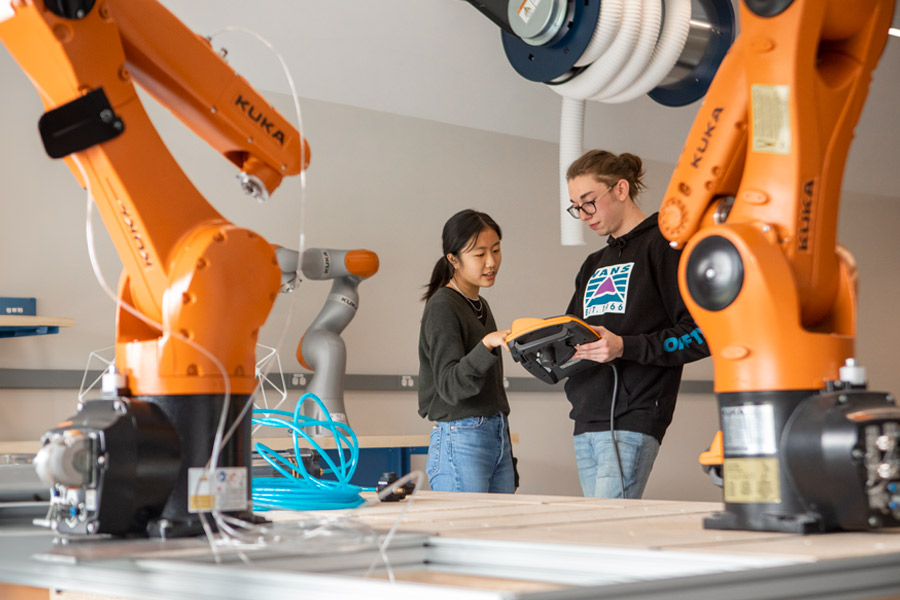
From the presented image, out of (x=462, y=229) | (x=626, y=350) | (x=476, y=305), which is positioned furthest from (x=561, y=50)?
(x=476, y=305)

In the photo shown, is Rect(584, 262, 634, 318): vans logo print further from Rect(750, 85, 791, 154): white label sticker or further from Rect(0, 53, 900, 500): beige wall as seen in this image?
Rect(0, 53, 900, 500): beige wall

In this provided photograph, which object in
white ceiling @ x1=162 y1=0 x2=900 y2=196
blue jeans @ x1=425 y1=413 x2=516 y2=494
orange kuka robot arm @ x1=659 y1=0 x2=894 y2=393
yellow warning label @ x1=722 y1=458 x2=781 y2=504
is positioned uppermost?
white ceiling @ x1=162 y1=0 x2=900 y2=196

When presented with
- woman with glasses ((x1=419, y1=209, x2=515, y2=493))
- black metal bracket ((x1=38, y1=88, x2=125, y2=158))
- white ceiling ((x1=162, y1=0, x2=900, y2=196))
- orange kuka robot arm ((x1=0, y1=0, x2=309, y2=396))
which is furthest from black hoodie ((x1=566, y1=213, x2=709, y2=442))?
white ceiling ((x1=162, y1=0, x2=900, y2=196))

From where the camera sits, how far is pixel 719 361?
1.07 m

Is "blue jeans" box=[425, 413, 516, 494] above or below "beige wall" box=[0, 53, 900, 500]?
below

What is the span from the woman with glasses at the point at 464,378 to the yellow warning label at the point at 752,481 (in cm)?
140

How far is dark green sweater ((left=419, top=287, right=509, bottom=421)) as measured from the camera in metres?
2.54

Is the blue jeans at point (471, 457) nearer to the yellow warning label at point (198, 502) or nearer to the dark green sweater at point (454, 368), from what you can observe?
the dark green sweater at point (454, 368)

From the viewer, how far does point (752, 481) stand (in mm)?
1021

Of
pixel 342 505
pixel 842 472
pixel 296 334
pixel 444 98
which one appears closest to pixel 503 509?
pixel 342 505

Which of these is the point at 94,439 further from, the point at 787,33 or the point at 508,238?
the point at 508,238

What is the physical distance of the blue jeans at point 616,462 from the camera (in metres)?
2.10

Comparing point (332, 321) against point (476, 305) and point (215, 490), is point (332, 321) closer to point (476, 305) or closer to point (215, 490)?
point (476, 305)

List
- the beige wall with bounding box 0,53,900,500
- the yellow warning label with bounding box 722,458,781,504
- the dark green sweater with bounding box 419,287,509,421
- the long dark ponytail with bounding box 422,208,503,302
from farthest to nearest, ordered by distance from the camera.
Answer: the beige wall with bounding box 0,53,900,500 < the long dark ponytail with bounding box 422,208,503,302 < the dark green sweater with bounding box 419,287,509,421 < the yellow warning label with bounding box 722,458,781,504
